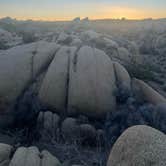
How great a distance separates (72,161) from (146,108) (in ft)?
7.55

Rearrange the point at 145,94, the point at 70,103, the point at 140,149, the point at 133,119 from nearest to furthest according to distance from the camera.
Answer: the point at 140,149, the point at 133,119, the point at 70,103, the point at 145,94

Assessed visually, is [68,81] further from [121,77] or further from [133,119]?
[133,119]

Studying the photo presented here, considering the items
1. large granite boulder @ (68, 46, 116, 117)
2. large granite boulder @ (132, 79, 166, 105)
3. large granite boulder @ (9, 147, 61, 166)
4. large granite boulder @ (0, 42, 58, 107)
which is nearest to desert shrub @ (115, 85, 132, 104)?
large granite boulder @ (68, 46, 116, 117)

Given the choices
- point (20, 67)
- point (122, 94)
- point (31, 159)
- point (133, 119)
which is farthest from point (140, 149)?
point (20, 67)

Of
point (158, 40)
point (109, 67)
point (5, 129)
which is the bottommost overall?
point (158, 40)

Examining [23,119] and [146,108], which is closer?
[146,108]

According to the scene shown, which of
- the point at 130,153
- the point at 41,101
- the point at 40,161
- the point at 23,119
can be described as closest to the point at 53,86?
the point at 41,101

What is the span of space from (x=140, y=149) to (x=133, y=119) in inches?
126

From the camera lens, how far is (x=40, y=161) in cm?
507

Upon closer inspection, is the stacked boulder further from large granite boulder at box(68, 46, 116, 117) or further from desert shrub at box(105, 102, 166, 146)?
desert shrub at box(105, 102, 166, 146)

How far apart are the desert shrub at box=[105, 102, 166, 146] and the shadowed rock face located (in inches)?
96.4

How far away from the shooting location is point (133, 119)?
22.5 feet

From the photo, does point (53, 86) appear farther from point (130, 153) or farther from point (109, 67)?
point (130, 153)

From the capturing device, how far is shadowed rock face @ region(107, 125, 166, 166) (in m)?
3.55
